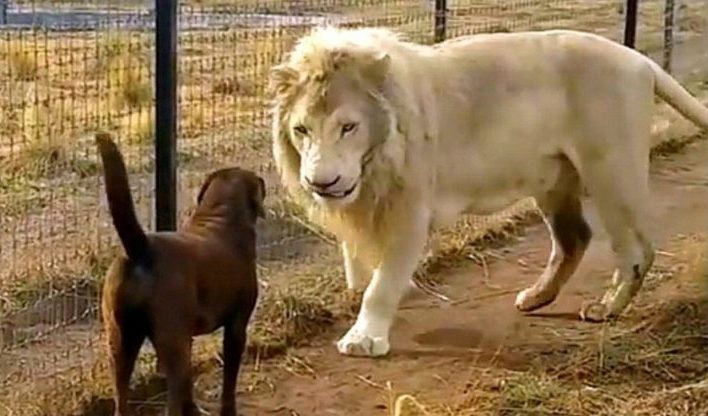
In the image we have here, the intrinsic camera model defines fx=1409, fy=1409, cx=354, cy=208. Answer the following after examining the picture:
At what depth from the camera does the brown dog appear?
369 cm

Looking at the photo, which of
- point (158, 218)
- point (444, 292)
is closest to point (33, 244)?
point (158, 218)

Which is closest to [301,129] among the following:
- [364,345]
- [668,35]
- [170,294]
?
[364,345]

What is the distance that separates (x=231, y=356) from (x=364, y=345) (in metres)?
1.06

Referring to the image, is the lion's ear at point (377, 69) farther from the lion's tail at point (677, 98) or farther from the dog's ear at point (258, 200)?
the lion's tail at point (677, 98)

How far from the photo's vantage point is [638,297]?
600 cm

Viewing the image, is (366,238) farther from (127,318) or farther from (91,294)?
(127,318)

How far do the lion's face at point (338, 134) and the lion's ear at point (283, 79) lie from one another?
0.06 m

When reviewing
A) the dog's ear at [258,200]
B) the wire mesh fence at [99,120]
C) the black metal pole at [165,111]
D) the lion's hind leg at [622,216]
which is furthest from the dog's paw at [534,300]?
the dog's ear at [258,200]

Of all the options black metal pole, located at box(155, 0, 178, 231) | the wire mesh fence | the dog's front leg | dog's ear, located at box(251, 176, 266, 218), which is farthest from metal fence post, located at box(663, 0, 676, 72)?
dog's ear, located at box(251, 176, 266, 218)

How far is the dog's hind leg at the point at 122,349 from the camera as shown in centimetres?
376

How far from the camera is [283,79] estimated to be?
4957mm

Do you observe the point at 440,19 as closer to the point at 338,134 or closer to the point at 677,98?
the point at 677,98

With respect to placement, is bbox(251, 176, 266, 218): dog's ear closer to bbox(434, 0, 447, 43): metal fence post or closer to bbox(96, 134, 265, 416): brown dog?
bbox(96, 134, 265, 416): brown dog

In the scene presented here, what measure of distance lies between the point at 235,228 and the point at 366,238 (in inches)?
42.3
